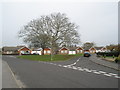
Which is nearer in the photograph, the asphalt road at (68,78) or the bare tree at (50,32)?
the asphalt road at (68,78)

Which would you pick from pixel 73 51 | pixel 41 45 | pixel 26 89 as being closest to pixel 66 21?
pixel 41 45

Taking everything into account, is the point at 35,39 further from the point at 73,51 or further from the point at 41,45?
the point at 73,51

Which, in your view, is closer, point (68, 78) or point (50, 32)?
point (68, 78)

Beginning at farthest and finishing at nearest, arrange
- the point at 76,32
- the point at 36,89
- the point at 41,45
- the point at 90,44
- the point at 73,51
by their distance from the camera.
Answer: the point at 90,44
the point at 73,51
the point at 41,45
the point at 76,32
the point at 36,89

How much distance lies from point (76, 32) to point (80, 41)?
2699 mm

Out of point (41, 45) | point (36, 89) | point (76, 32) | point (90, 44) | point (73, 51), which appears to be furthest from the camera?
point (90, 44)

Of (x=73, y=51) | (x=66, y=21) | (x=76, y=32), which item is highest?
(x=66, y=21)

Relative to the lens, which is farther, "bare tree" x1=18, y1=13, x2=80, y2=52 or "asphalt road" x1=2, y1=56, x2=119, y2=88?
"bare tree" x1=18, y1=13, x2=80, y2=52

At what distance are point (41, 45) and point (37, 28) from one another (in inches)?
199

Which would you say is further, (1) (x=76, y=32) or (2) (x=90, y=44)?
(2) (x=90, y=44)

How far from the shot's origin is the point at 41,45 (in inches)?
1754

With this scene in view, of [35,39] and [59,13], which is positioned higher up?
[59,13]

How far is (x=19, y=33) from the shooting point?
46.0 m

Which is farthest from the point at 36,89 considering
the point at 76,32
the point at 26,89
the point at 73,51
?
the point at 73,51
